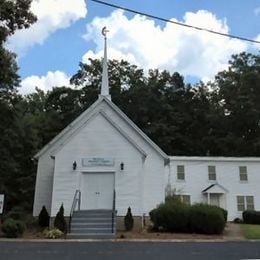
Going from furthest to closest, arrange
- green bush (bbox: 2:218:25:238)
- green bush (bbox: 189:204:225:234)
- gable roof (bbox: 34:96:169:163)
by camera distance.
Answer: gable roof (bbox: 34:96:169:163)
green bush (bbox: 189:204:225:234)
green bush (bbox: 2:218:25:238)

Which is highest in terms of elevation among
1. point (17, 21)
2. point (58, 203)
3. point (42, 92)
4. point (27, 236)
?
point (42, 92)

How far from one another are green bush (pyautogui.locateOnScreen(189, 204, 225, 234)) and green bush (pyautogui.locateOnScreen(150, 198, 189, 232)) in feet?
1.09

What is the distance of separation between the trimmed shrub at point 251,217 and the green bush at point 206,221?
461 inches

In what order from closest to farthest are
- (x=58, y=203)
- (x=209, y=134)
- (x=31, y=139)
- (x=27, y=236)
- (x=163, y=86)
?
1. (x=27, y=236)
2. (x=58, y=203)
3. (x=31, y=139)
4. (x=209, y=134)
5. (x=163, y=86)

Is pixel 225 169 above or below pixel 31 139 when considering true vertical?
below

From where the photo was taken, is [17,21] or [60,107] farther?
[60,107]

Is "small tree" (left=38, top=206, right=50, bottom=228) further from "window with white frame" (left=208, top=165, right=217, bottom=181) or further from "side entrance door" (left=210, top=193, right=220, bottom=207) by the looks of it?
"window with white frame" (left=208, top=165, right=217, bottom=181)

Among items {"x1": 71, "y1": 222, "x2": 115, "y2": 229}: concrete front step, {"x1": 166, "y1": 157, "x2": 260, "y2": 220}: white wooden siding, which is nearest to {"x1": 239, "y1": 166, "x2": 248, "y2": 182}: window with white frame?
{"x1": 166, "y1": 157, "x2": 260, "y2": 220}: white wooden siding

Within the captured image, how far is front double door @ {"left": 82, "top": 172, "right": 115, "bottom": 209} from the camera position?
24547 millimetres

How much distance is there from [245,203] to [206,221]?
1656 centimetres

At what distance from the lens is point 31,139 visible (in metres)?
39.8

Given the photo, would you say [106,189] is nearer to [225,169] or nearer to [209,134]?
[225,169]

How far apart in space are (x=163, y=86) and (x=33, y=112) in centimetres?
1551

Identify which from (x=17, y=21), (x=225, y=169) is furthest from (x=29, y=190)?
(x=17, y=21)
